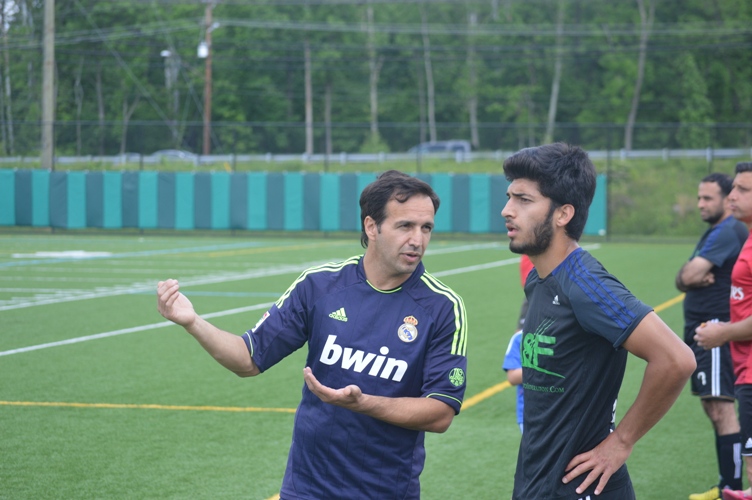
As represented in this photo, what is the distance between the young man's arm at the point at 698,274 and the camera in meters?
6.96

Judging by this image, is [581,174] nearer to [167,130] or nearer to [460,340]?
[460,340]

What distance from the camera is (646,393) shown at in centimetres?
334

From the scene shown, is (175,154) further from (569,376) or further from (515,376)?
(569,376)

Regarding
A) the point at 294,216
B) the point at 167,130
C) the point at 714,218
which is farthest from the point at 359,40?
the point at 714,218

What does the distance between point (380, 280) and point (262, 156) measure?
40.4 m

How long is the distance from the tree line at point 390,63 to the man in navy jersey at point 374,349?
1928 inches

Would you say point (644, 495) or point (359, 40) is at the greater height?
point (359, 40)

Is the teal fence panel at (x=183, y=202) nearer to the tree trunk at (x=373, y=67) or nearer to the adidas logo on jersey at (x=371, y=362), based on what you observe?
the tree trunk at (x=373, y=67)

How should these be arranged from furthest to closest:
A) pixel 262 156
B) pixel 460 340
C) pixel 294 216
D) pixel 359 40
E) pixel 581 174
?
pixel 359 40, pixel 262 156, pixel 294 216, pixel 460 340, pixel 581 174

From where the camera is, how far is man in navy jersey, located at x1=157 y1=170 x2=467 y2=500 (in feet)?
12.5

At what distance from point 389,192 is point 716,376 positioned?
3781mm

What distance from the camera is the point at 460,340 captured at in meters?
3.88

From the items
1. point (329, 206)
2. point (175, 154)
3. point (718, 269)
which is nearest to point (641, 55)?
point (175, 154)

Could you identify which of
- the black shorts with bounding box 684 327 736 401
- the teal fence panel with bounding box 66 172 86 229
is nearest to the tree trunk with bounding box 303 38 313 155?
the teal fence panel with bounding box 66 172 86 229
